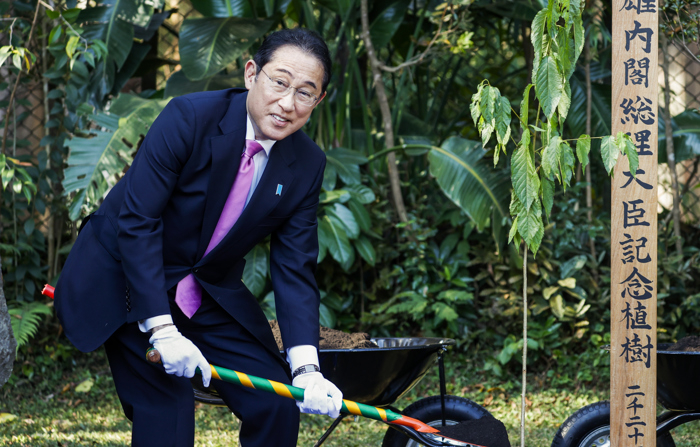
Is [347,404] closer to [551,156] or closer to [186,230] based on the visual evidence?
[186,230]

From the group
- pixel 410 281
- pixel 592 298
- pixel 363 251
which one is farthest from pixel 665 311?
pixel 363 251

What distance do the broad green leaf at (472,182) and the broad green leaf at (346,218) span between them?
1.90 ft

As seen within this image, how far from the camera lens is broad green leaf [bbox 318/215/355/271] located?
4.00 meters

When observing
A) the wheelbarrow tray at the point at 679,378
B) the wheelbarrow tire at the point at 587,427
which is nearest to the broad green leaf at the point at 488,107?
the wheelbarrow tray at the point at 679,378

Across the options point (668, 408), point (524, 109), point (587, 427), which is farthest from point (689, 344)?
point (524, 109)

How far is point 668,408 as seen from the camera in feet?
7.79

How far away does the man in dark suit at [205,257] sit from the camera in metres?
1.75

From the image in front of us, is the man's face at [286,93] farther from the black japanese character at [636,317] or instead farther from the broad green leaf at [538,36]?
the black japanese character at [636,317]

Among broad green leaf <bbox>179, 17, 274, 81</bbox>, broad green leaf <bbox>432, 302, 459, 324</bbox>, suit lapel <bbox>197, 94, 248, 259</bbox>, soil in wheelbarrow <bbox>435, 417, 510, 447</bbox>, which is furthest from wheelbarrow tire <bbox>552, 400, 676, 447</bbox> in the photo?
broad green leaf <bbox>179, 17, 274, 81</bbox>

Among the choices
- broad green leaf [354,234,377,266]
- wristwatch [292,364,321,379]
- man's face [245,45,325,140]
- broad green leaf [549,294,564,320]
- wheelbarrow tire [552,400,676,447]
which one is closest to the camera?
man's face [245,45,325,140]

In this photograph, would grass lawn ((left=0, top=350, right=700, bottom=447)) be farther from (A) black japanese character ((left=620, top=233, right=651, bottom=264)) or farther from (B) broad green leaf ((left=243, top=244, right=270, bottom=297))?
(A) black japanese character ((left=620, top=233, right=651, bottom=264))

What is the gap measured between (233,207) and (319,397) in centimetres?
57

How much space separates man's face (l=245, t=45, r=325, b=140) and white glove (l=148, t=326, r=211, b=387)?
0.59 meters

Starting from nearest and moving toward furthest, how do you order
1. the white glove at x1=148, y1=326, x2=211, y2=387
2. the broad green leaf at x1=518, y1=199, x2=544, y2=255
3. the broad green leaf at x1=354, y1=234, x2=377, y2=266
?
the white glove at x1=148, y1=326, x2=211, y2=387 < the broad green leaf at x1=518, y1=199, x2=544, y2=255 < the broad green leaf at x1=354, y1=234, x2=377, y2=266
